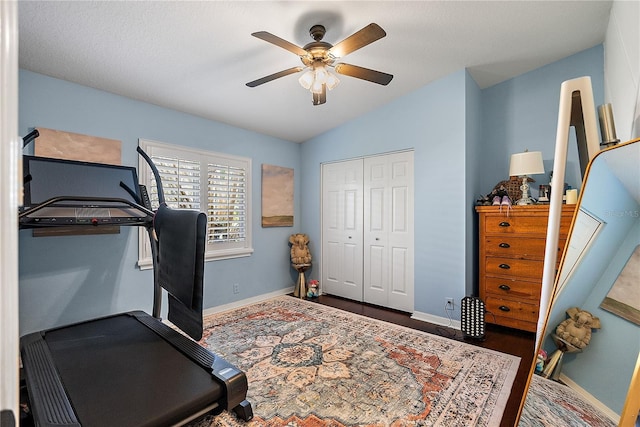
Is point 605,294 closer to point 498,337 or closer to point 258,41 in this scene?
point 498,337

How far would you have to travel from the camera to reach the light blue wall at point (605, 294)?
0.84m

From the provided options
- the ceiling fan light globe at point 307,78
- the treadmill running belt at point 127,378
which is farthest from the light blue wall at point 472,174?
the treadmill running belt at point 127,378

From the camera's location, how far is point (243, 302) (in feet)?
13.3

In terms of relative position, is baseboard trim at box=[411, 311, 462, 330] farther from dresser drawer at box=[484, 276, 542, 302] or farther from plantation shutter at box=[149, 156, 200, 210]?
plantation shutter at box=[149, 156, 200, 210]

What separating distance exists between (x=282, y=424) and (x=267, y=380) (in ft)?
1.58

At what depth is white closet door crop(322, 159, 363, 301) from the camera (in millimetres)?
4336

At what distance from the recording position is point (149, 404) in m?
1.38

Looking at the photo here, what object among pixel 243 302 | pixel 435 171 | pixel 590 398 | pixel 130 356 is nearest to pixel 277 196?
pixel 243 302

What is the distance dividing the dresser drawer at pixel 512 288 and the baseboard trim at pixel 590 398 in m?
2.39

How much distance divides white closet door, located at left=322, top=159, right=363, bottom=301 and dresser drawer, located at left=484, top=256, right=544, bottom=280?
1630mm

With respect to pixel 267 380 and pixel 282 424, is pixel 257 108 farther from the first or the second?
pixel 282 424

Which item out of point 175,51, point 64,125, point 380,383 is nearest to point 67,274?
point 64,125

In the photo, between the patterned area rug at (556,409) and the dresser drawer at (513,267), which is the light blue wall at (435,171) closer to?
the dresser drawer at (513,267)

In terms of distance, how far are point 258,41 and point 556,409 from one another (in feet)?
9.41
